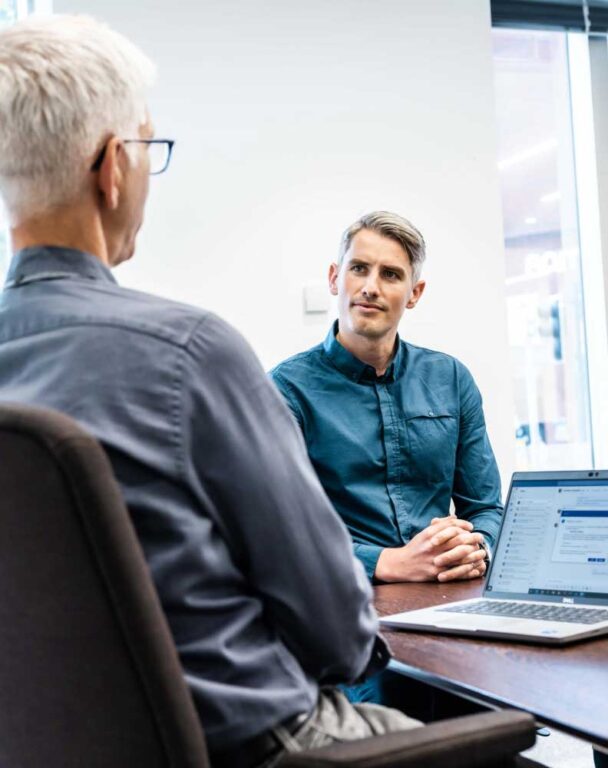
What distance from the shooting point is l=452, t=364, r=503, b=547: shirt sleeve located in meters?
2.40

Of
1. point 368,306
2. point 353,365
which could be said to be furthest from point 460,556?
point 368,306

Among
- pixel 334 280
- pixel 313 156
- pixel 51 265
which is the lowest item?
pixel 51 265

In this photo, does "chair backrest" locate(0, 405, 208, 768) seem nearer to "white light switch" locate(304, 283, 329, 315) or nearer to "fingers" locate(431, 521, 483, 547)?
"fingers" locate(431, 521, 483, 547)

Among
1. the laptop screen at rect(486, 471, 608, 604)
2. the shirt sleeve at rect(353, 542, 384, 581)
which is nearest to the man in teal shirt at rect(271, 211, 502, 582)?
the shirt sleeve at rect(353, 542, 384, 581)

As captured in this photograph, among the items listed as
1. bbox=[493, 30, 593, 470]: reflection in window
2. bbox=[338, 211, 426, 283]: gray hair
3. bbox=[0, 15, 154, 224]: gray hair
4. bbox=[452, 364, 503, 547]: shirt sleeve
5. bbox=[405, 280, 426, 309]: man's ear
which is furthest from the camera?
bbox=[493, 30, 593, 470]: reflection in window

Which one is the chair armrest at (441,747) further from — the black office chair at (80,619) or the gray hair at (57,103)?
the gray hair at (57,103)

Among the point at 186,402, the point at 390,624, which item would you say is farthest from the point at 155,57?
the point at 186,402

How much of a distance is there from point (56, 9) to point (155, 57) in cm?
33

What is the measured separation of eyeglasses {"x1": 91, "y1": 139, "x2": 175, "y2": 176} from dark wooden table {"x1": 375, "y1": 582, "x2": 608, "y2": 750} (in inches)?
26.9

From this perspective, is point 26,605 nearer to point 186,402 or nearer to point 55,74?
point 186,402

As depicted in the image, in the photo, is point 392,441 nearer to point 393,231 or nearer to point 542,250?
point 393,231

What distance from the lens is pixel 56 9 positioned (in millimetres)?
3086

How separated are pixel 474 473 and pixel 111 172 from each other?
156 centimetres

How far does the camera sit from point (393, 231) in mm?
2541
